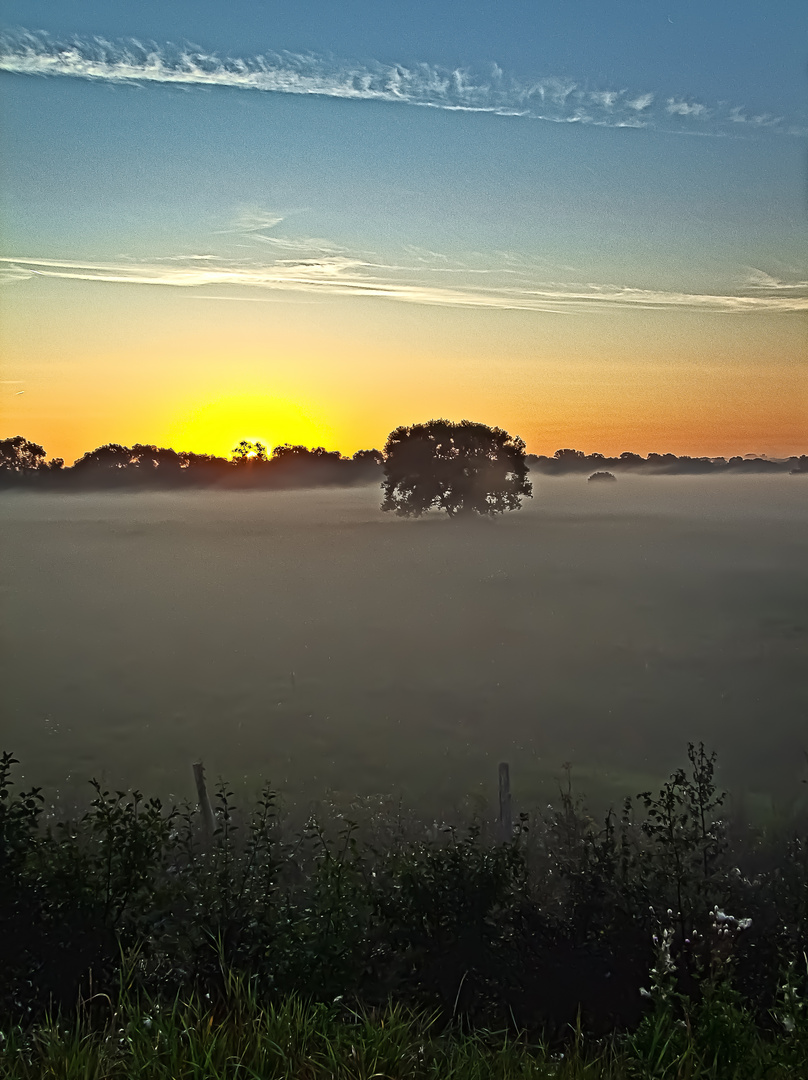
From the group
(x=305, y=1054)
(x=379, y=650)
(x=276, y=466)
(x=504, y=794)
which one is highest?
(x=276, y=466)

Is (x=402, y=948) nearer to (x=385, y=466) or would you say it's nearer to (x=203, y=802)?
(x=203, y=802)

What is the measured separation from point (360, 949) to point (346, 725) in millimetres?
2320

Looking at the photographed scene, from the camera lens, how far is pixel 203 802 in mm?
7434

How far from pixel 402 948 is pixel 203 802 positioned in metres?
1.99

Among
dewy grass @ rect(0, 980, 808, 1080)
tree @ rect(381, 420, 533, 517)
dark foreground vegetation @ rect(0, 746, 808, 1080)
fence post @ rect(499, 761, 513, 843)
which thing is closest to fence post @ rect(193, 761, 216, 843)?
dark foreground vegetation @ rect(0, 746, 808, 1080)

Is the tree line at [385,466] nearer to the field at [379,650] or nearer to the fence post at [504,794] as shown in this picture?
the field at [379,650]

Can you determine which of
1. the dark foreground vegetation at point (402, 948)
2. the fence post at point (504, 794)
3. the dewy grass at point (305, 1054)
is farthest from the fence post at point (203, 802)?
the fence post at point (504, 794)

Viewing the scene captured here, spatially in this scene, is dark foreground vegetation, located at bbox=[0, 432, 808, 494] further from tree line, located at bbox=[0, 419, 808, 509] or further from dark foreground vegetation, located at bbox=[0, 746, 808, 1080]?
dark foreground vegetation, located at bbox=[0, 746, 808, 1080]

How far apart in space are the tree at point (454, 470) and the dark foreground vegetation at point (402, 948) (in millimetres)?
3369

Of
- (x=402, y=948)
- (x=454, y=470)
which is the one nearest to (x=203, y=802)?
(x=402, y=948)

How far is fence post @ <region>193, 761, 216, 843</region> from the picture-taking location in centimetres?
736

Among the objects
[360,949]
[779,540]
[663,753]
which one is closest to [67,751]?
[360,949]

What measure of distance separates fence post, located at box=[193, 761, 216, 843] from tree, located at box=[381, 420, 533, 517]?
2872 mm

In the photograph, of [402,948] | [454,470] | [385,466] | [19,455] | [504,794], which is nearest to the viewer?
[402,948]
